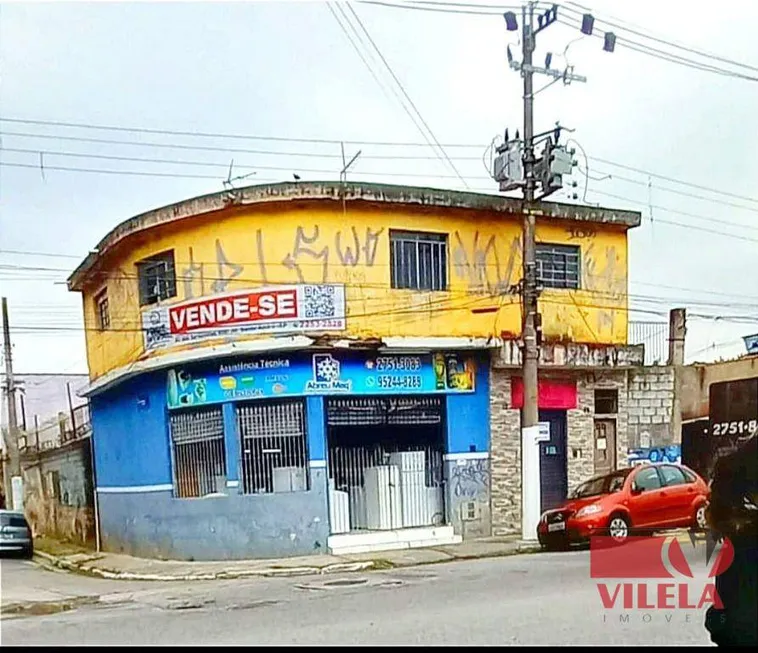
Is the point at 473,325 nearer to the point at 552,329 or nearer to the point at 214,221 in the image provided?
the point at 552,329

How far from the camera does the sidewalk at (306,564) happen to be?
13.7 metres

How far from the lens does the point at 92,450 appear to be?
21.1 metres

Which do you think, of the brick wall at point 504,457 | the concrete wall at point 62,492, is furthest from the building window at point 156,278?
the concrete wall at point 62,492

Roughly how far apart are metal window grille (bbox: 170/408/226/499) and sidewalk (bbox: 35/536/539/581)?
1.35m

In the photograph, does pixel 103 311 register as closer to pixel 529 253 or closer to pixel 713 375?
pixel 529 253

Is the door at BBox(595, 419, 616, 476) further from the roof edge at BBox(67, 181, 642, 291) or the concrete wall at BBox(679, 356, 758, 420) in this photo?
the concrete wall at BBox(679, 356, 758, 420)

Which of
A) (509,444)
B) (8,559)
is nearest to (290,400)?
(509,444)

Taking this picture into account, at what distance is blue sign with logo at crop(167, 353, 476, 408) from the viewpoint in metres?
15.3

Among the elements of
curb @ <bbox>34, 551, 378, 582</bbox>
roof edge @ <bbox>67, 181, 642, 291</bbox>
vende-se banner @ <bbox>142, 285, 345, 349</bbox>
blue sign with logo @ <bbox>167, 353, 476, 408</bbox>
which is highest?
roof edge @ <bbox>67, 181, 642, 291</bbox>

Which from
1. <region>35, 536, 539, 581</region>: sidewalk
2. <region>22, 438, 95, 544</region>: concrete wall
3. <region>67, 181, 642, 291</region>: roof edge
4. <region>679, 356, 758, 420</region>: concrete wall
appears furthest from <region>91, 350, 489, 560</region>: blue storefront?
<region>679, 356, 758, 420</region>: concrete wall

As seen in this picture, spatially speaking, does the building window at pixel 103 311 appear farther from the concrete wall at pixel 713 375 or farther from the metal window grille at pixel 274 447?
the concrete wall at pixel 713 375

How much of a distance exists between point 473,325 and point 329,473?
3703mm

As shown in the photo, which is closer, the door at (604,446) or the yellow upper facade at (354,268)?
the yellow upper facade at (354,268)

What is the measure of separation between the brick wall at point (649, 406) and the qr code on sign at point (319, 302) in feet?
19.1
